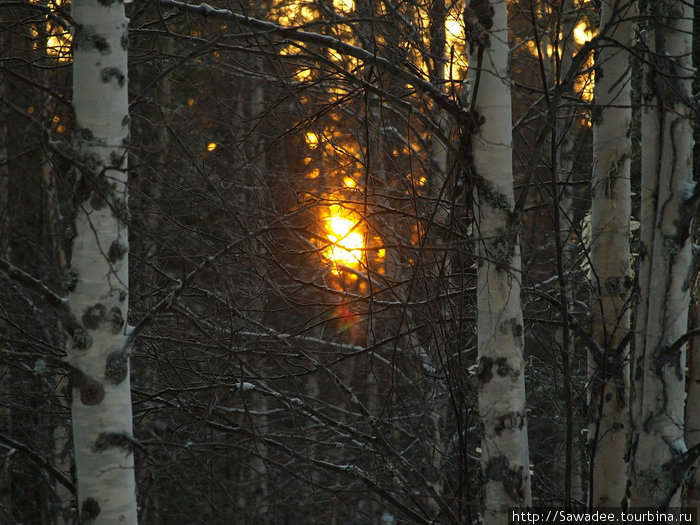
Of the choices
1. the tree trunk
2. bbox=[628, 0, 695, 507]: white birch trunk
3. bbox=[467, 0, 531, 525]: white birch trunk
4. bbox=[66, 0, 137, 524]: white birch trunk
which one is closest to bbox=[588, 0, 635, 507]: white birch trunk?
bbox=[628, 0, 695, 507]: white birch trunk

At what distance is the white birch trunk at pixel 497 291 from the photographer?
2984 millimetres

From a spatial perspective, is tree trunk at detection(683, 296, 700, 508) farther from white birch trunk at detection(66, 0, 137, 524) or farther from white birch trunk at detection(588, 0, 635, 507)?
white birch trunk at detection(66, 0, 137, 524)

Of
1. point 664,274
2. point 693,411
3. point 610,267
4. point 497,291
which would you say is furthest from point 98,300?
point 693,411

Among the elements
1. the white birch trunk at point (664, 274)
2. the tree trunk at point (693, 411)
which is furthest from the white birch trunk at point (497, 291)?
the tree trunk at point (693, 411)

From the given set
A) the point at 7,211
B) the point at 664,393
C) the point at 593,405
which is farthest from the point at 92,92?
the point at 7,211

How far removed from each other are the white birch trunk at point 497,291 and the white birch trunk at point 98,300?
1534 millimetres

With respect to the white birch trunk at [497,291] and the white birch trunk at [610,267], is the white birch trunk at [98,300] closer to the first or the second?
the white birch trunk at [497,291]

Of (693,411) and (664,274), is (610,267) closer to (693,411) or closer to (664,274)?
(664,274)

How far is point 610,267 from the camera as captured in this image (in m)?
3.70

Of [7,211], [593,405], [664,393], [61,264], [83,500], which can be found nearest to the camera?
[83,500]

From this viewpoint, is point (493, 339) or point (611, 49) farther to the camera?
point (611, 49)

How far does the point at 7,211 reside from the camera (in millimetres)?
9461

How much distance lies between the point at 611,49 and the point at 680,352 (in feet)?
5.94

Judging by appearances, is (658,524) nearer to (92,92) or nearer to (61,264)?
(92,92)
